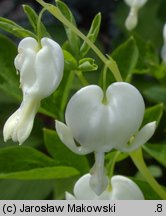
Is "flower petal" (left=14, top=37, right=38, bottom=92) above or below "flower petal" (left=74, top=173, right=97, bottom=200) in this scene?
above

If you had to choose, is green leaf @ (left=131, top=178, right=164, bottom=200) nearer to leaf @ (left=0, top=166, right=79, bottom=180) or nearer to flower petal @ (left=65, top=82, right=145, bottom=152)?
leaf @ (left=0, top=166, right=79, bottom=180)

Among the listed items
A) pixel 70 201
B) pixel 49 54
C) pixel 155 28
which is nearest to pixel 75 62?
pixel 49 54

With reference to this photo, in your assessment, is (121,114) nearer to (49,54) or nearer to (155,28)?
(49,54)

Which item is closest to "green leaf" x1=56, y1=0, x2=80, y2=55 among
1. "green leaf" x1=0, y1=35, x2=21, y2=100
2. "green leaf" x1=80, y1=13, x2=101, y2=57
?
"green leaf" x1=80, y1=13, x2=101, y2=57

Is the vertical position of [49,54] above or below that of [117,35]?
above

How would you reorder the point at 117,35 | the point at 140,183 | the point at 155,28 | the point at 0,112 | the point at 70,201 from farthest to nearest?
the point at 117,35 → the point at 155,28 → the point at 0,112 → the point at 140,183 → the point at 70,201

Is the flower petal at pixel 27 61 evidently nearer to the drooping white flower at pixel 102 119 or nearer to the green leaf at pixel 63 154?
the drooping white flower at pixel 102 119

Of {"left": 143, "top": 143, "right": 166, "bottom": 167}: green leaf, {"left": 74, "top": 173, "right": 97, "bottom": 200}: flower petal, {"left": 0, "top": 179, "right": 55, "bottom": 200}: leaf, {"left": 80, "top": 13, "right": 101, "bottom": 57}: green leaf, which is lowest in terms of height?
{"left": 0, "top": 179, "right": 55, "bottom": 200}: leaf
